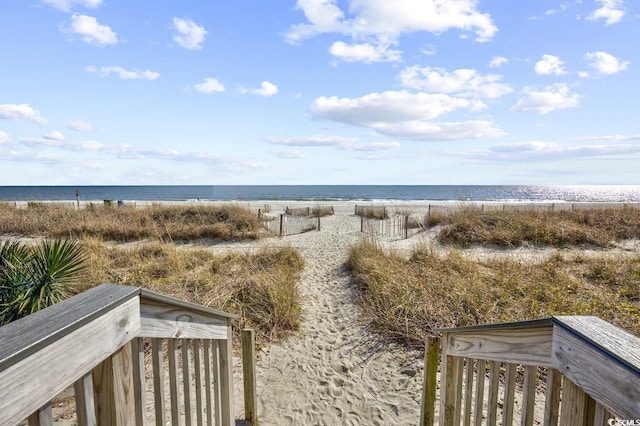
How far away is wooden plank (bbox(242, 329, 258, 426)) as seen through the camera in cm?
341

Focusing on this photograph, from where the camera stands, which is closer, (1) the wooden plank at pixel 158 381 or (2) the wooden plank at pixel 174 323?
(2) the wooden plank at pixel 174 323

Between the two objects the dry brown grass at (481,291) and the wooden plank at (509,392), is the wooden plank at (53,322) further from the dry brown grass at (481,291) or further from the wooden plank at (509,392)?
the dry brown grass at (481,291)

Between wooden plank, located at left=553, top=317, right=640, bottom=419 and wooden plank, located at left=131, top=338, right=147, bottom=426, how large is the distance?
1567 millimetres

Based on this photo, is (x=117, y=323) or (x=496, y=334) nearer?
(x=117, y=323)

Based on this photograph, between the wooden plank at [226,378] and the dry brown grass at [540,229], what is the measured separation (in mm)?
11901

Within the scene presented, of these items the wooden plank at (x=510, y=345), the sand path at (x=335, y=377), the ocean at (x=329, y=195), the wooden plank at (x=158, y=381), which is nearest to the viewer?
the wooden plank at (x=510, y=345)

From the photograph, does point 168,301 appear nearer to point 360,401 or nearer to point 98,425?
point 98,425

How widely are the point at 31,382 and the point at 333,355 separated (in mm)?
4669

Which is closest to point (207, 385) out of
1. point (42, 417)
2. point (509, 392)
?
point (42, 417)

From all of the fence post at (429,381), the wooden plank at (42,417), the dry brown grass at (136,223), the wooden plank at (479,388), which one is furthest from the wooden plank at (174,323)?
the dry brown grass at (136,223)

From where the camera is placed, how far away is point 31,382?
32.2 inches

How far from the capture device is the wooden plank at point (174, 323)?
1.45m

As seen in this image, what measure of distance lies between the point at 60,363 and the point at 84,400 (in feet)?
0.76

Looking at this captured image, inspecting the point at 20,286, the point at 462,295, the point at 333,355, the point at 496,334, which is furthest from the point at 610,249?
the point at 20,286
